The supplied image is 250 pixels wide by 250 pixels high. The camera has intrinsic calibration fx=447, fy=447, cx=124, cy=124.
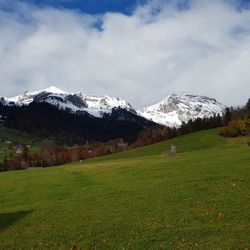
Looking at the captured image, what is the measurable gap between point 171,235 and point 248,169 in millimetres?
25084

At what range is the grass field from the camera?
25.1m

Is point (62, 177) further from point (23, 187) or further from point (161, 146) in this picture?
point (161, 146)

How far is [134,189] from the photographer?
43031 millimetres

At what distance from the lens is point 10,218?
37.0 meters

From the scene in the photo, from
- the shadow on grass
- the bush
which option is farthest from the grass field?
the bush

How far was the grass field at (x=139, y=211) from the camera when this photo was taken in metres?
25.1

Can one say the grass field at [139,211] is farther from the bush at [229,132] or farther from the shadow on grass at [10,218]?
the bush at [229,132]

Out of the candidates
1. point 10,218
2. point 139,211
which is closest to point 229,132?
point 10,218

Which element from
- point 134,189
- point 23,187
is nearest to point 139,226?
point 134,189

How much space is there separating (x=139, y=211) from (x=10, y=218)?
1144cm

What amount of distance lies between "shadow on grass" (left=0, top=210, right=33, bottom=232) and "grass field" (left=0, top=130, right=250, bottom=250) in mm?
78

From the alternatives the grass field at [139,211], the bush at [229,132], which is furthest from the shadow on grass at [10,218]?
the bush at [229,132]

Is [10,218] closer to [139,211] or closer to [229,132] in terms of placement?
[139,211]

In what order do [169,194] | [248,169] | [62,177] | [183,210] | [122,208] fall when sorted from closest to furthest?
[183,210]
[122,208]
[169,194]
[248,169]
[62,177]
